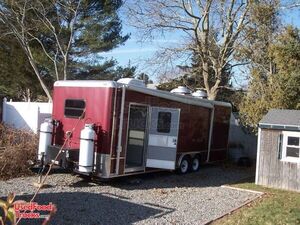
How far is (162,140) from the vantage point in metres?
13.7

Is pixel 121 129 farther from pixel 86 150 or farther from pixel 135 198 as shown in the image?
pixel 135 198

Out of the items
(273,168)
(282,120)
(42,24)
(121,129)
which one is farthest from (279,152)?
(42,24)

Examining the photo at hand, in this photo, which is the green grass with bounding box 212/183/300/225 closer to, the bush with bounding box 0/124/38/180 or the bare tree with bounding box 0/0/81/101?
the bush with bounding box 0/124/38/180

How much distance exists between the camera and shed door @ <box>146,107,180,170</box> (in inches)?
533

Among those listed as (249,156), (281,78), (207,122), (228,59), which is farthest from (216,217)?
(228,59)

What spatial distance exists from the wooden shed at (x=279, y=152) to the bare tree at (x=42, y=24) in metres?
12.7

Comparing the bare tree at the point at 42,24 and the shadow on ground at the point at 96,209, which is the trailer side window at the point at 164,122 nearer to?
the shadow on ground at the point at 96,209

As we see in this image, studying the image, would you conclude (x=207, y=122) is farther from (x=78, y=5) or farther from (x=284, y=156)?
(x=78, y=5)

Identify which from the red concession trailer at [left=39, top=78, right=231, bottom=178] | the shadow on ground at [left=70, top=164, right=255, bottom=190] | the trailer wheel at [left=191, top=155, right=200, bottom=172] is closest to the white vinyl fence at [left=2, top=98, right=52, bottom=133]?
the red concession trailer at [left=39, top=78, right=231, bottom=178]

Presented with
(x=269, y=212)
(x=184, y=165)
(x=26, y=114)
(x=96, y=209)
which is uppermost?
(x=26, y=114)

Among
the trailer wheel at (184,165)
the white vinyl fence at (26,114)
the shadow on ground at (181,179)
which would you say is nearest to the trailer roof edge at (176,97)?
the trailer wheel at (184,165)

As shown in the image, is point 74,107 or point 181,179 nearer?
point 74,107

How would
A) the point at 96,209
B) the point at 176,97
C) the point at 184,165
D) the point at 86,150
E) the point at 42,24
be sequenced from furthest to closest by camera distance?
the point at 42,24, the point at 184,165, the point at 176,97, the point at 86,150, the point at 96,209

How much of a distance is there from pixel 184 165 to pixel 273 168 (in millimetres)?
3155
